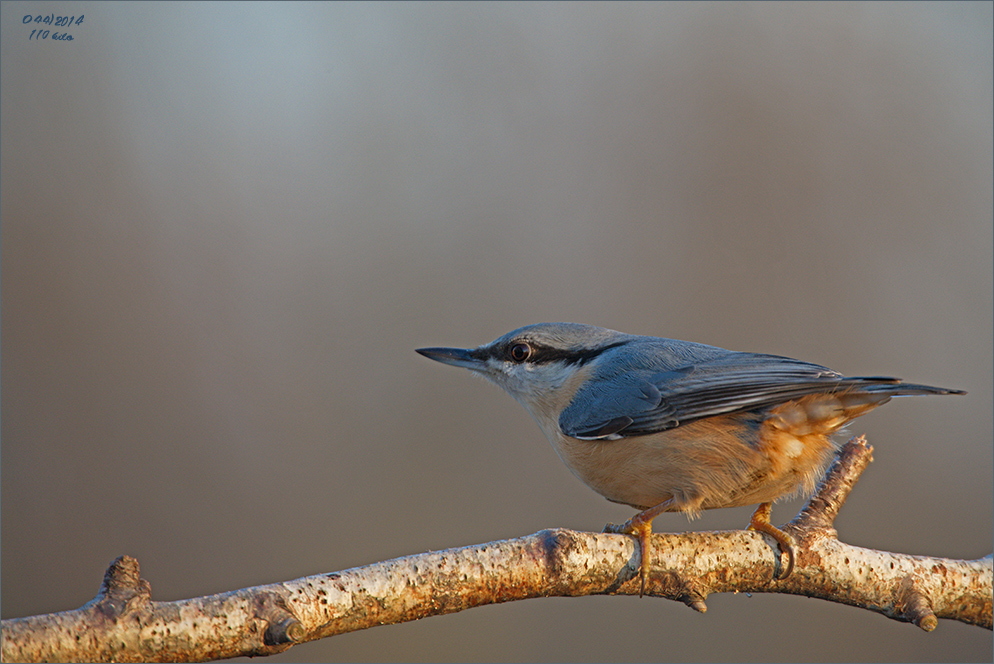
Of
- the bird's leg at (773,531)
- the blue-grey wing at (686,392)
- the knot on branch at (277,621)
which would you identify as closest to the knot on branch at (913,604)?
the bird's leg at (773,531)

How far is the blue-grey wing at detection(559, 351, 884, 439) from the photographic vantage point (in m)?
1.85

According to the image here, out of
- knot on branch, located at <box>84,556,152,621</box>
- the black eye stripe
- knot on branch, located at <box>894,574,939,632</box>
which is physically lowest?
knot on branch, located at <box>894,574,939,632</box>

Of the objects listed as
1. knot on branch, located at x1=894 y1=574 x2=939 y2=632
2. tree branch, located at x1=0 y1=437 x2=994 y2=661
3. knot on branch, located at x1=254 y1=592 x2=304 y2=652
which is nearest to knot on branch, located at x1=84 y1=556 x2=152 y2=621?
tree branch, located at x1=0 y1=437 x2=994 y2=661

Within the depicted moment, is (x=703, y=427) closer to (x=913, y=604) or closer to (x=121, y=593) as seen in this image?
(x=913, y=604)

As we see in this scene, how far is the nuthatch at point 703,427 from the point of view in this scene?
6.05 feet

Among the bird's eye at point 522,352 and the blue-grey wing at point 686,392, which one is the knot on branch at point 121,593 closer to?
the blue-grey wing at point 686,392

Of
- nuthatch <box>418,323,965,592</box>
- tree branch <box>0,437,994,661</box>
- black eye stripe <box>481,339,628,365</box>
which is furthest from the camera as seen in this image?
black eye stripe <box>481,339,628,365</box>

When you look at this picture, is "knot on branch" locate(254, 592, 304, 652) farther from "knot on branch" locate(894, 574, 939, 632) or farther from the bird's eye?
"knot on branch" locate(894, 574, 939, 632)

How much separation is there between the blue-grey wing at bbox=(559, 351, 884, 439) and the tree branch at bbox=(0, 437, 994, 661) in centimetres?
33

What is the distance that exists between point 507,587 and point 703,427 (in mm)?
736

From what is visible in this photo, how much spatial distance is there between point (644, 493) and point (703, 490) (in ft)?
0.54

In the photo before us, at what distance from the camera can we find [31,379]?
11.2 feet

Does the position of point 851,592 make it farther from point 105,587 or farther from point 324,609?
point 105,587

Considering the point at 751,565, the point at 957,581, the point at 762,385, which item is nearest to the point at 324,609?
the point at 751,565
